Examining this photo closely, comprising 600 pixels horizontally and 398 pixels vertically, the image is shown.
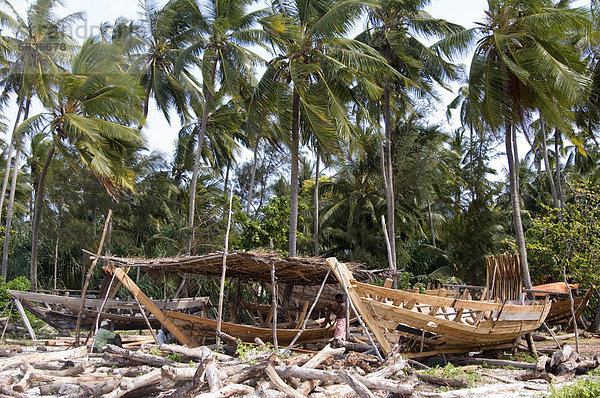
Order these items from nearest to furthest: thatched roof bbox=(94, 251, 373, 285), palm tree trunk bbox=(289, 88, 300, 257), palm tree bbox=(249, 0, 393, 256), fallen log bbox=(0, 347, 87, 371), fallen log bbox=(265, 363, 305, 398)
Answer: fallen log bbox=(265, 363, 305, 398) → fallen log bbox=(0, 347, 87, 371) → thatched roof bbox=(94, 251, 373, 285) → palm tree bbox=(249, 0, 393, 256) → palm tree trunk bbox=(289, 88, 300, 257)

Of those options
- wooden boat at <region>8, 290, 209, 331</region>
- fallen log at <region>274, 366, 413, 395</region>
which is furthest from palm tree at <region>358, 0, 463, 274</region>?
fallen log at <region>274, 366, 413, 395</region>

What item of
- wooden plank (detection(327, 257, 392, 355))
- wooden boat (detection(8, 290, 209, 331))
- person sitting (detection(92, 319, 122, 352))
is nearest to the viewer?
wooden plank (detection(327, 257, 392, 355))

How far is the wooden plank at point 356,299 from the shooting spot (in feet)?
34.2

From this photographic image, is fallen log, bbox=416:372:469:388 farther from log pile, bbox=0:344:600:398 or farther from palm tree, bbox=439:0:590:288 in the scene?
palm tree, bbox=439:0:590:288

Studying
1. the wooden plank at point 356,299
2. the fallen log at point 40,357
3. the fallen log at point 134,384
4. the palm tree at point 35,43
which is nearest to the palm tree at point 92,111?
the palm tree at point 35,43

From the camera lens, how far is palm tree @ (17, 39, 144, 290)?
17.7 metres

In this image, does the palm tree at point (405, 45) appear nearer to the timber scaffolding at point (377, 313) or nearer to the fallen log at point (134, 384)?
the timber scaffolding at point (377, 313)

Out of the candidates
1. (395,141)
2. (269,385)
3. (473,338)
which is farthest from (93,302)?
(395,141)

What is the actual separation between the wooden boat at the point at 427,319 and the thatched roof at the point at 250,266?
1.18m

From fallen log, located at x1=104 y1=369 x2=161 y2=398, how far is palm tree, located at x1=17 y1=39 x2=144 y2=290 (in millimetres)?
11332

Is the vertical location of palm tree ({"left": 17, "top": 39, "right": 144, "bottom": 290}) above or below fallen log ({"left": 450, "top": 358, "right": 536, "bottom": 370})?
above

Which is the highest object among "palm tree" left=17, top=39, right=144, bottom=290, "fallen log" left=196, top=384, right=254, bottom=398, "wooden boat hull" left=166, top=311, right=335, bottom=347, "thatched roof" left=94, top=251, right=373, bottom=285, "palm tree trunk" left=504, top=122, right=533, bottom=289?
"palm tree" left=17, top=39, right=144, bottom=290

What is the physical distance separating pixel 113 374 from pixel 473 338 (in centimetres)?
727

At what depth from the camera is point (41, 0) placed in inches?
792
